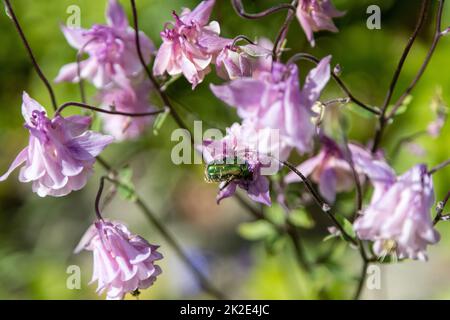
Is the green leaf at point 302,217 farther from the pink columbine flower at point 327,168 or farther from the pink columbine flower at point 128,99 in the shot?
the pink columbine flower at point 128,99

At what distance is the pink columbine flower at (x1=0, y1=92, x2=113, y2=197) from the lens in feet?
3.60

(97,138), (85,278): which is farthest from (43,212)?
(97,138)

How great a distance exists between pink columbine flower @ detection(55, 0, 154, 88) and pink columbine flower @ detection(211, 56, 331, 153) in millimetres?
469

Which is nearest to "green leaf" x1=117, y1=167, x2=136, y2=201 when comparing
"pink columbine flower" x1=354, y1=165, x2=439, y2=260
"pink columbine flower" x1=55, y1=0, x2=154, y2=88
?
"pink columbine flower" x1=55, y1=0, x2=154, y2=88

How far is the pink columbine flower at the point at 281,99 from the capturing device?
946mm

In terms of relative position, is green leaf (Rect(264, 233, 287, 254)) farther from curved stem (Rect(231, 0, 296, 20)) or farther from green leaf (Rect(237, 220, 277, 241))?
curved stem (Rect(231, 0, 296, 20))

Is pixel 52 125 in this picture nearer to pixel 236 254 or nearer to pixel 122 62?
pixel 122 62

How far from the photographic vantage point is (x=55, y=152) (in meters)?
1.12

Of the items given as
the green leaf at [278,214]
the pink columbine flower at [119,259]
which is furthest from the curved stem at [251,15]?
the green leaf at [278,214]

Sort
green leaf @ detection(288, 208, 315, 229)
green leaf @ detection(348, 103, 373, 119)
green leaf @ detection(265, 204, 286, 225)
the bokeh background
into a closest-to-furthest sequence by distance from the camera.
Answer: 1. green leaf @ detection(348, 103, 373, 119)
2. green leaf @ detection(288, 208, 315, 229)
3. green leaf @ detection(265, 204, 286, 225)
4. the bokeh background

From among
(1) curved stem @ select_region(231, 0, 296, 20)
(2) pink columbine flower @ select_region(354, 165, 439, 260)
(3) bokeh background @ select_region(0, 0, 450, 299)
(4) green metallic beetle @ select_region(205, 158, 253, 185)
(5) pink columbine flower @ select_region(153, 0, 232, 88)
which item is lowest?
(3) bokeh background @ select_region(0, 0, 450, 299)

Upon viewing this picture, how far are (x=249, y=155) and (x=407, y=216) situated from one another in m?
0.30

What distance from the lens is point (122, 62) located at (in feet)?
4.46

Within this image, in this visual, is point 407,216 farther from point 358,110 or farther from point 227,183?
point 358,110
